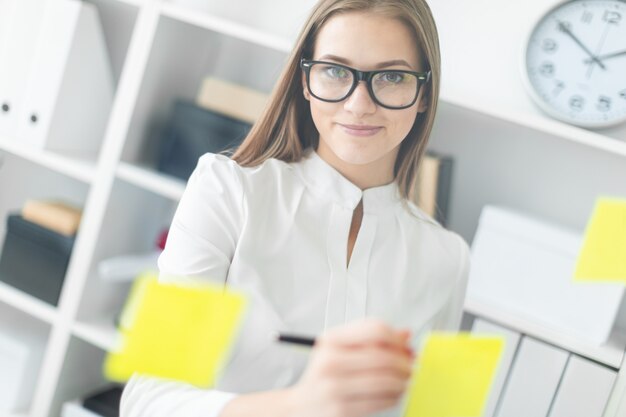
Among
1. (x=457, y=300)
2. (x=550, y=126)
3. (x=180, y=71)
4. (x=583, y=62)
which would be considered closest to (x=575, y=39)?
(x=583, y=62)

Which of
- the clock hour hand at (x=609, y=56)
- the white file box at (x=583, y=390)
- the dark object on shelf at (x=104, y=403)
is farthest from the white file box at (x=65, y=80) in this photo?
the white file box at (x=583, y=390)

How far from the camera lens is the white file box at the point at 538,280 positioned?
1397mm

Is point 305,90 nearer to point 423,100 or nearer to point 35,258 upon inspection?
point 423,100

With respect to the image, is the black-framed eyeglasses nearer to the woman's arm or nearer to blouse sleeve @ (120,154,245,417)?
blouse sleeve @ (120,154,245,417)

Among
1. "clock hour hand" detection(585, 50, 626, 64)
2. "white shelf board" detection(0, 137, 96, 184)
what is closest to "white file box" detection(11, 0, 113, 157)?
"white shelf board" detection(0, 137, 96, 184)

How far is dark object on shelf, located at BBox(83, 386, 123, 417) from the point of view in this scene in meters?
1.84

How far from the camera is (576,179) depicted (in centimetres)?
163

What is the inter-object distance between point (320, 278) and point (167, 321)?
1.50ft

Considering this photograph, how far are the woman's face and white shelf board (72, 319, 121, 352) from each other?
1053mm

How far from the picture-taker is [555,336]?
55.5 inches

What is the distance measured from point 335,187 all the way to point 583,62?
0.78 meters

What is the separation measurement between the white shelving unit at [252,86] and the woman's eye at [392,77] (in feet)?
2.02

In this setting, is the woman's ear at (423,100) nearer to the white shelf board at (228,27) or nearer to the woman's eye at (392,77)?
the woman's eye at (392,77)

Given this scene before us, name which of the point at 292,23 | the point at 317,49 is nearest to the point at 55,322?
the point at 292,23
